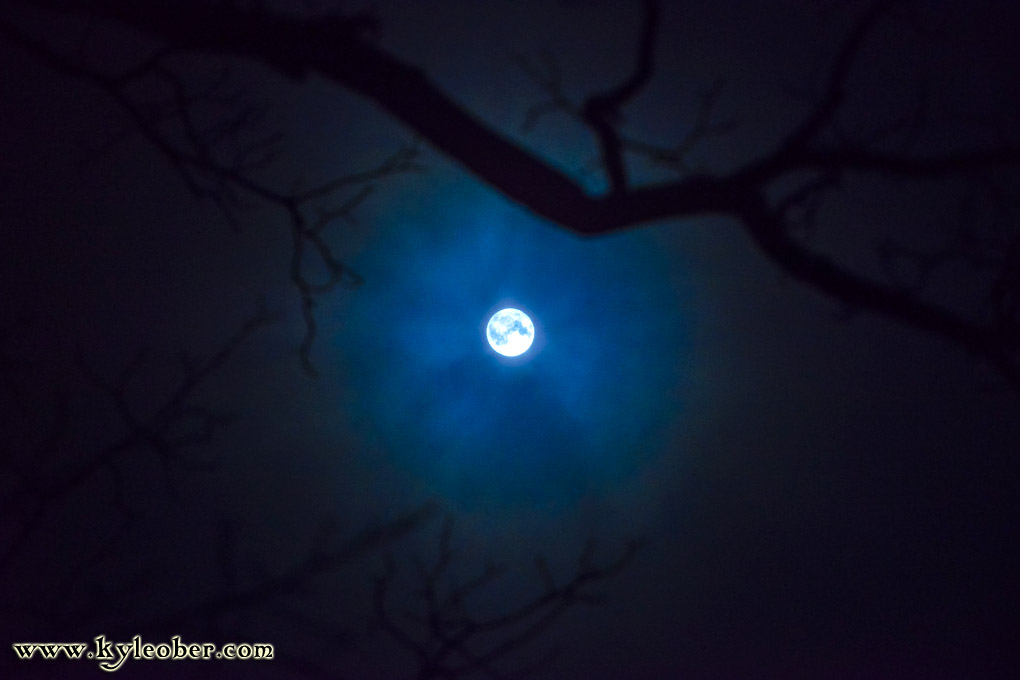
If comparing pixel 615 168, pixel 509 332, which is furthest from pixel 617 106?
pixel 509 332

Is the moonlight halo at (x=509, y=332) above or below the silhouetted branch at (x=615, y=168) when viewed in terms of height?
above

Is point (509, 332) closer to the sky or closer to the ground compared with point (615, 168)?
closer to the sky

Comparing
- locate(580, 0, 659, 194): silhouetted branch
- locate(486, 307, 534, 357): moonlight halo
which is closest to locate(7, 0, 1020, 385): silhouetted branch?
locate(580, 0, 659, 194): silhouetted branch

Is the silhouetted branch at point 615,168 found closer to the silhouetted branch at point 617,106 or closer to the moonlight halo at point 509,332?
the silhouetted branch at point 617,106

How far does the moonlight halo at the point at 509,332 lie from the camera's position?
383cm

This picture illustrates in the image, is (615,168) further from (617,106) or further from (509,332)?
(509,332)

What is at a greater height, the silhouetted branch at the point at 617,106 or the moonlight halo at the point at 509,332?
the moonlight halo at the point at 509,332

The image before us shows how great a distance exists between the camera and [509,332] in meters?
3.83

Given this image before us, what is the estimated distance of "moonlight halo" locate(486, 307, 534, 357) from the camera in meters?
3.83

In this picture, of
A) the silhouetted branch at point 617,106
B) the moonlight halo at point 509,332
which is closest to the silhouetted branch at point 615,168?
the silhouetted branch at point 617,106

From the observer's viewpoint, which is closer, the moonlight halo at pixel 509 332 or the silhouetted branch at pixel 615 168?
the silhouetted branch at pixel 615 168

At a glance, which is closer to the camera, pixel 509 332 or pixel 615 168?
pixel 615 168

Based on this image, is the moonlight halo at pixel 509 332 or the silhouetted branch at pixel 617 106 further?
the moonlight halo at pixel 509 332

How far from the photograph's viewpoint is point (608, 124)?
6.79ft
